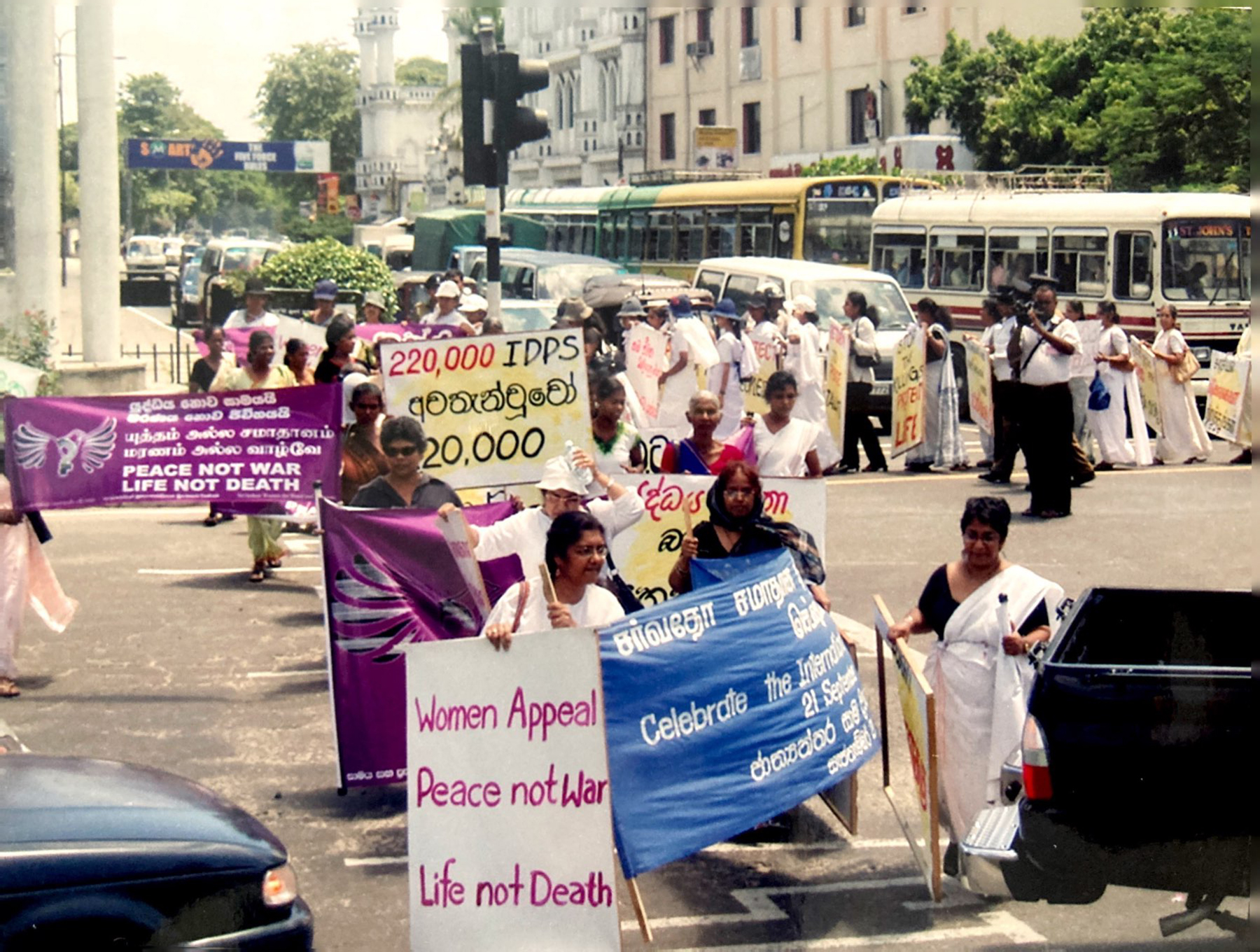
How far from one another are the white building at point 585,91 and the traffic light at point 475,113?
286 millimetres

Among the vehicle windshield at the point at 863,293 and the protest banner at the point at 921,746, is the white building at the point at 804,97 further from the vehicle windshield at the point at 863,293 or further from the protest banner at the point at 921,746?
the protest banner at the point at 921,746

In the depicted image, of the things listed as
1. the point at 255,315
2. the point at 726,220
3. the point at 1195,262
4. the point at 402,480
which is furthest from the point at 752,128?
the point at 402,480

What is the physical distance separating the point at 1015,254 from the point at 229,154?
63.8 meters

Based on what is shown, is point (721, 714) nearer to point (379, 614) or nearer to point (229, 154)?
point (379, 614)

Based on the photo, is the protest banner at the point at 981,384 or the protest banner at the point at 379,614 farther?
the protest banner at the point at 981,384

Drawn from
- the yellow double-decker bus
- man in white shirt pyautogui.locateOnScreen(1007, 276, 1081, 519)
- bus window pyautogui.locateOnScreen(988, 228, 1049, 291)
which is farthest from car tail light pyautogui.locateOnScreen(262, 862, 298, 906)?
the yellow double-decker bus

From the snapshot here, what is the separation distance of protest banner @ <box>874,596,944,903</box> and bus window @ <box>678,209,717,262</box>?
2375 cm

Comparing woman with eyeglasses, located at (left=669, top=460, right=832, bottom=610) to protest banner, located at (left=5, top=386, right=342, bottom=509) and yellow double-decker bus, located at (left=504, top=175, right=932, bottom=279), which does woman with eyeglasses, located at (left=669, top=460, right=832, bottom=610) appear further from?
yellow double-decker bus, located at (left=504, top=175, right=932, bottom=279)

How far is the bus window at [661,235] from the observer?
103 ft

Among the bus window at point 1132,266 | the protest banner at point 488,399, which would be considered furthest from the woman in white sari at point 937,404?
the protest banner at point 488,399

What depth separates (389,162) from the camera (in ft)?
282

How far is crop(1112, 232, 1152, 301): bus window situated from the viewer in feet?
70.7

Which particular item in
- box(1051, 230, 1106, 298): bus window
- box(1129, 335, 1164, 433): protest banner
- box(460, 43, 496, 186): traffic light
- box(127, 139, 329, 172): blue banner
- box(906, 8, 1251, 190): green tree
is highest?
box(127, 139, 329, 172): blue banner

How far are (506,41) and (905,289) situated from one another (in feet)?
43.5
